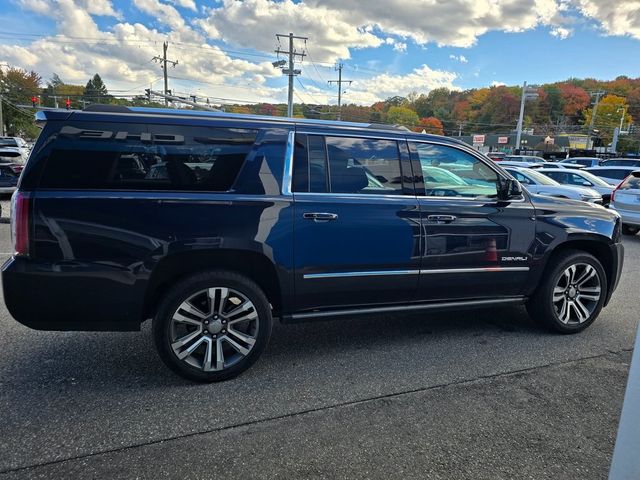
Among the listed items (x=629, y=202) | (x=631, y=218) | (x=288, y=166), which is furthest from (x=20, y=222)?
(x=629, y=202)

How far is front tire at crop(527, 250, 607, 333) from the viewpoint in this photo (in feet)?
14.0

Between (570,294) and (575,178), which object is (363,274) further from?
(575,178)

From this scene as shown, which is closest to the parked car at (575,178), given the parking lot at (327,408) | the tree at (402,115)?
the parking lot at (327,408)

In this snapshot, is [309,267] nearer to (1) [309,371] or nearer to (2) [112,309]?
(1) [309,371]

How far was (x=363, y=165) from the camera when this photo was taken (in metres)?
3.63

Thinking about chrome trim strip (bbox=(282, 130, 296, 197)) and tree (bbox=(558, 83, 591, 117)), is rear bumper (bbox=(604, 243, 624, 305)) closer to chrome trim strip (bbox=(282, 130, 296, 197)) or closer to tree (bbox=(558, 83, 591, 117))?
chrome trim strip (bbox=(282, 130, 296, 197))

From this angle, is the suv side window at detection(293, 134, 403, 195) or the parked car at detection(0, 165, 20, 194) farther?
the parked car at detection(0, 165, 20, 194)

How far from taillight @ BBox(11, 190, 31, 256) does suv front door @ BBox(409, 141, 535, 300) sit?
2848mm

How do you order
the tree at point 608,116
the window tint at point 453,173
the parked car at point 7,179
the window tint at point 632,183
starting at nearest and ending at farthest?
the window tint at point 453,173
the window tint at point 632,183
the parked car at point 7,179
the tree at point 608,116

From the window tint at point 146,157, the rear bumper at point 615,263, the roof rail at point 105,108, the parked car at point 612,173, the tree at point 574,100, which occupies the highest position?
the tree at point 574,100

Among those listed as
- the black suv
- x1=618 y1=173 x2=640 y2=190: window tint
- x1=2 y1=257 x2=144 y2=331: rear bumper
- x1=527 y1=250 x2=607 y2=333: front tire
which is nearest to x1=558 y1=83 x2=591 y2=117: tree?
x1=618 y1=173 x2=640 y2=190: window tint

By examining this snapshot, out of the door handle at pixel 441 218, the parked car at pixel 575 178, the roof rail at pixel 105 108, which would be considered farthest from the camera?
the parked car at pixel 575 178

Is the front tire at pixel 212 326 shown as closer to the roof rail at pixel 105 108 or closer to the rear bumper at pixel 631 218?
the roof rail at pixel 105 108

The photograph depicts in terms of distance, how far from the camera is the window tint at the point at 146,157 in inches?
116
